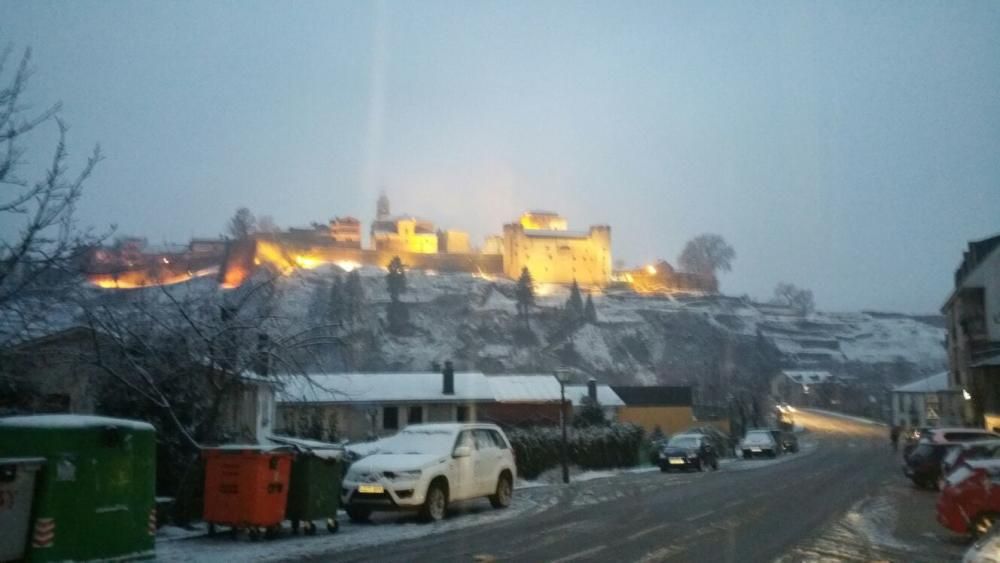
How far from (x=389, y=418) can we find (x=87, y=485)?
119ft

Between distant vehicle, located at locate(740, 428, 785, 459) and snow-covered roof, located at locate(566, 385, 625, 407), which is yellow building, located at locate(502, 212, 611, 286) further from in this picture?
distant vehicle, located at locate(740, 428, 785, 459)

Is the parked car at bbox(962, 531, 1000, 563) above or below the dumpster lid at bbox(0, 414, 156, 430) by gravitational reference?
below

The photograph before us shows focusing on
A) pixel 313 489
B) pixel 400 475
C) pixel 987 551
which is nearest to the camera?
pixel 987 551

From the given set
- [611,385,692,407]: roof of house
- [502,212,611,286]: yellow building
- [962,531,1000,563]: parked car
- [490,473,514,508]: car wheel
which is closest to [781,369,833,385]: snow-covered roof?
[502,212,611,286]: yellow building

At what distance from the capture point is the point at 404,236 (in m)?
154

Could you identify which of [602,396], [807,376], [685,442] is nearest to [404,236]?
[807,376]

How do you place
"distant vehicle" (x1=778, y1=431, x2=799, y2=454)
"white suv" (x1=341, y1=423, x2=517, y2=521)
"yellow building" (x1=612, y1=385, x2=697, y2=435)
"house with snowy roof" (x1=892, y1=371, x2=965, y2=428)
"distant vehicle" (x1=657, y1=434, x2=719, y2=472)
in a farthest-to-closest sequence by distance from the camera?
"house with snowy roof" (x1=892, y1=371, x2=965, y2=428) < "yellow building" (x1=612, y1=385, x2=697, y2=435) < "distant vehicle" (x1=778, y1=431, x2=799, y2=454) < "distant vehicle" (x1=657, y1=434, x2=719, y2=472) < "white suv" (x1=341, y1=423, x2=517, y2=521)

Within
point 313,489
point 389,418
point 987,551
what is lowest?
point 313,489

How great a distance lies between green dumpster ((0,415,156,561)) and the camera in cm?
891

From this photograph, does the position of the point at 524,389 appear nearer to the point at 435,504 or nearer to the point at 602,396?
the point at 602,396

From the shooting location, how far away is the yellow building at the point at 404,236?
151 m

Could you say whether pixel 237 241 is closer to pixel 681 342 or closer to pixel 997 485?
pixel 681 342

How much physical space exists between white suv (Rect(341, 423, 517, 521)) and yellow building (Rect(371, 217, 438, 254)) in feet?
431

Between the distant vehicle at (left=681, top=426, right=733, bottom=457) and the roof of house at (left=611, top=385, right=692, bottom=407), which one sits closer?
the distant vehicle at (left=681, top=426, right=733, bottom=457)
